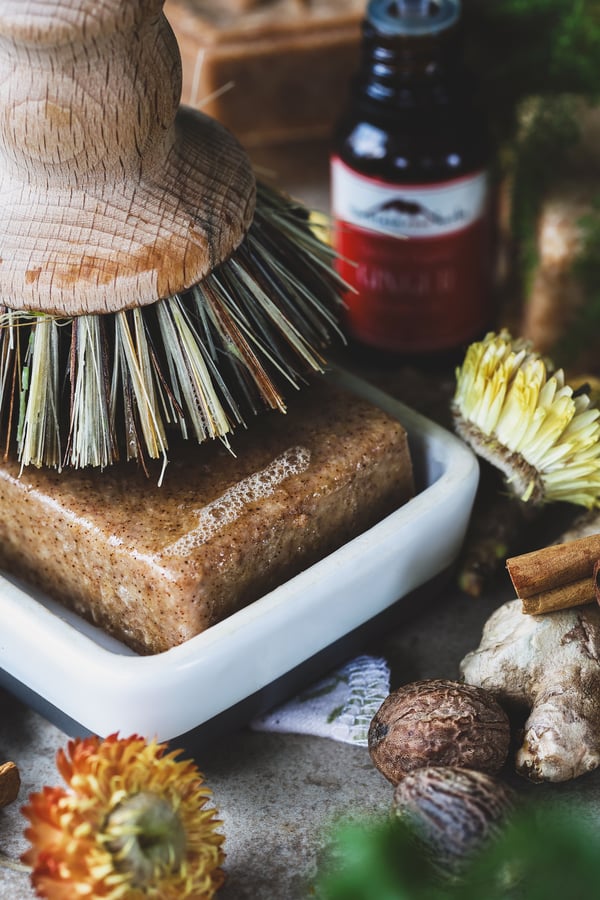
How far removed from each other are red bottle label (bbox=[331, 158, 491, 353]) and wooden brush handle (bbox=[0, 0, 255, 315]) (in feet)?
1.03

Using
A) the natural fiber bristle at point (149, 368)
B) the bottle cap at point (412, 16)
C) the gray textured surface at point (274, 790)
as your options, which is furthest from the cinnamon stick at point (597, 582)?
the bottle cap at point (412, 16)

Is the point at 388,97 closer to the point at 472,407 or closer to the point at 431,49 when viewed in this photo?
the point at 431,49

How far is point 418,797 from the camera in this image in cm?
66

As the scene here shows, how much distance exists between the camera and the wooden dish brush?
27.0 inches

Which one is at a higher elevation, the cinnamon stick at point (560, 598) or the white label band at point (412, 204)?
the white label band at point (412, 204)

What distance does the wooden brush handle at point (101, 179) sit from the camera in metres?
0.68

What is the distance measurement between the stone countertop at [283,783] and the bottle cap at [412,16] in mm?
492

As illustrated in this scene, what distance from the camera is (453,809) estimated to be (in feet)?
2.14

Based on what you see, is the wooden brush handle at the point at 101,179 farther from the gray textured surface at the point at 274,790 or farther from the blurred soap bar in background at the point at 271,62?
the blurred soap bar in background at the point at 271,62

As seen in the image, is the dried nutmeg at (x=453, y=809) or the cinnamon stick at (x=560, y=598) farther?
the cinnamon stick at (x=560, y=598)

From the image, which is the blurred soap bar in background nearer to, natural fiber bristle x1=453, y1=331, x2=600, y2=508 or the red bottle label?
the red bottle label

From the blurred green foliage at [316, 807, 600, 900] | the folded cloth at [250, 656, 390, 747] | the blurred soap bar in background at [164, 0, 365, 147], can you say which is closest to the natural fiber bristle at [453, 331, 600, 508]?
the folded cloth at [250, 656, 390, 747]

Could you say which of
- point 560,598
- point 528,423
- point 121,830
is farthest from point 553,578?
point 121,830

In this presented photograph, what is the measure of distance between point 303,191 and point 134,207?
71cm
